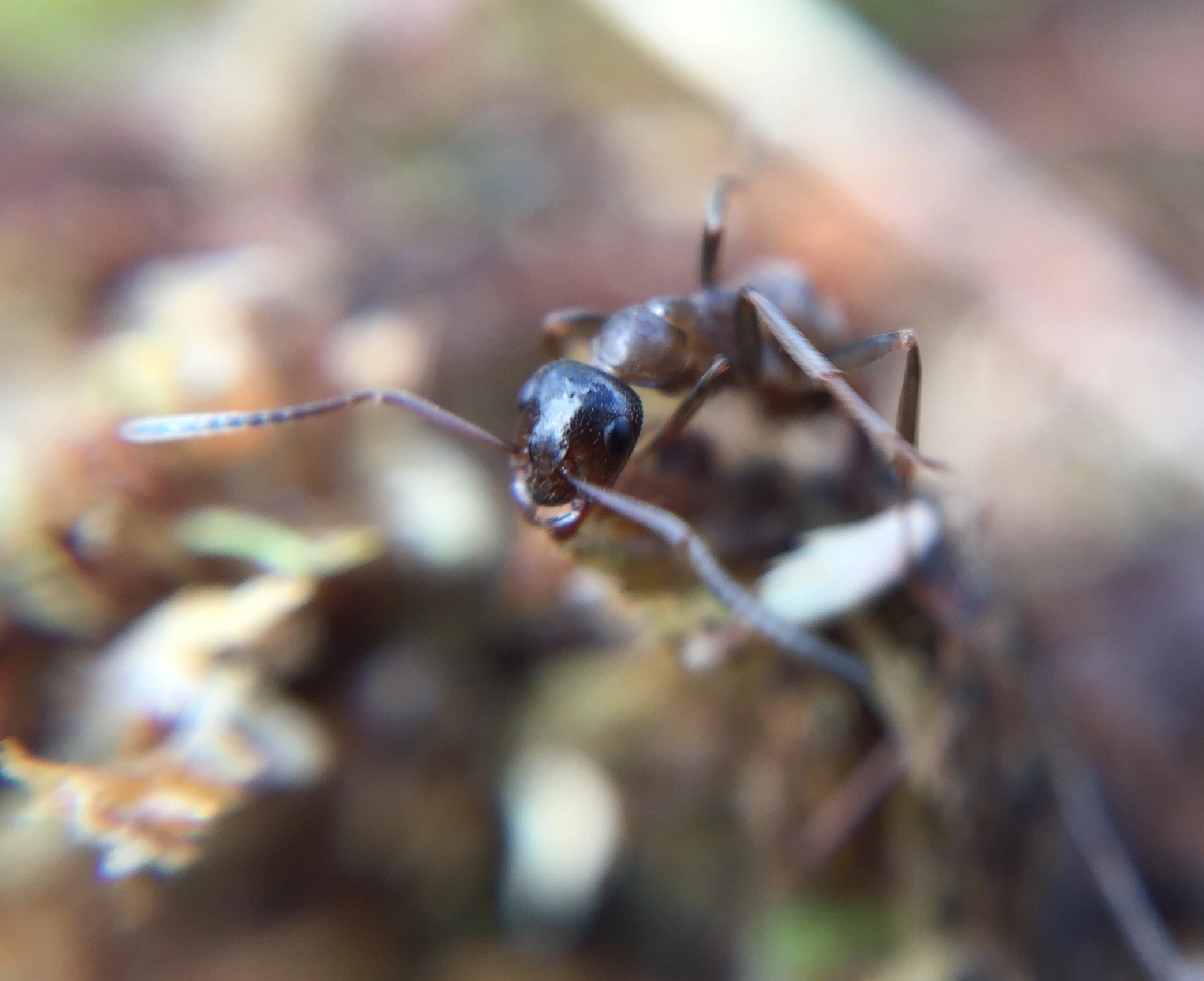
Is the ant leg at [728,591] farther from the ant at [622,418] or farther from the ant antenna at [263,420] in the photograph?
the ant antenna at [263,420]

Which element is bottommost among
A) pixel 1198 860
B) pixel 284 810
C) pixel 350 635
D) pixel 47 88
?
pixel 47 88

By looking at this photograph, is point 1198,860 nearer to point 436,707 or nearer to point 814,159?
point 436,707

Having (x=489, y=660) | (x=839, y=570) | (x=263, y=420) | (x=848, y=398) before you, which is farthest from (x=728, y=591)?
(x=263, y=420)

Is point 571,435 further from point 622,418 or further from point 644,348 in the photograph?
point 644,348

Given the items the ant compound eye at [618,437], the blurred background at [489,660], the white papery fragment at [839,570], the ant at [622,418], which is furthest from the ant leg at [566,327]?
the white papery fragment at [839,570]

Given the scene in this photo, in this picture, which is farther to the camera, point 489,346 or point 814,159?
point 814,159

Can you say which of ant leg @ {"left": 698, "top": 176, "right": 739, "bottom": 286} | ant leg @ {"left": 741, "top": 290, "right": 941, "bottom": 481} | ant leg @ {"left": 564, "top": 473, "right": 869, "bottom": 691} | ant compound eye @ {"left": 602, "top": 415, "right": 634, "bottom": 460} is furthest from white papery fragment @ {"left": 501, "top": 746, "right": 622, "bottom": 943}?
ant leg @ {"left": 698, "top": 176, "right": 739, "bottom": 286}

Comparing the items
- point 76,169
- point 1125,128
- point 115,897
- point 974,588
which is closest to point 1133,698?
point 974,588
